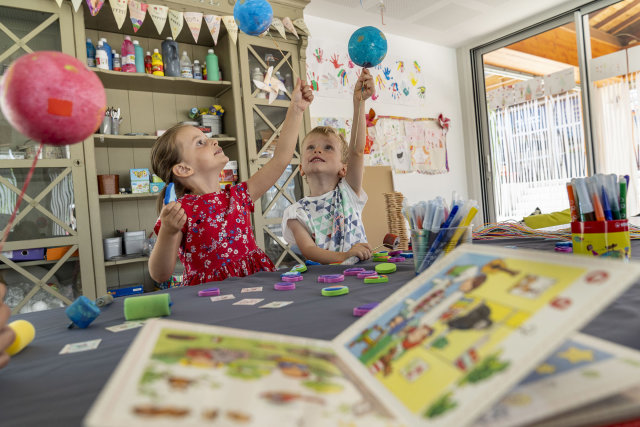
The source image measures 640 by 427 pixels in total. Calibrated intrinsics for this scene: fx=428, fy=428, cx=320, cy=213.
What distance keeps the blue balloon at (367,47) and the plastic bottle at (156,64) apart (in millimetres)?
1697

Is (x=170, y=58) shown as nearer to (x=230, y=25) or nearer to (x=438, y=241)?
(x=230, y=25)

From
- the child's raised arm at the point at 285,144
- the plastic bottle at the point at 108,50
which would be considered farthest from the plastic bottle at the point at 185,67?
the child's raised arm at the point at 285,144

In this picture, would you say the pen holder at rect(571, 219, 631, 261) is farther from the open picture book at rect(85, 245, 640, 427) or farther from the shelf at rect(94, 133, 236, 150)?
the shelf at rect(94, 133, 236, 150)

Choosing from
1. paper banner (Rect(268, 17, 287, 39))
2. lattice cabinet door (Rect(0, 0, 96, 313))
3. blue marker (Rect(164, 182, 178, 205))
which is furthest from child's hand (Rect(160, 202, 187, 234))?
paper banner (Rect(268, 17, 287, 39))

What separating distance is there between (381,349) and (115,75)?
2677mm

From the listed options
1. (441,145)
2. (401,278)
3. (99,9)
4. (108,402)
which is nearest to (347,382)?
(108,402)

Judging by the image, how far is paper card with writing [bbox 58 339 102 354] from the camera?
0.58 m

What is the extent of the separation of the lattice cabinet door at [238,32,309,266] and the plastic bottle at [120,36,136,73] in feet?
2.23

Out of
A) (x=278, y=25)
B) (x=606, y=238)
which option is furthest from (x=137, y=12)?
(x=606, y=238)

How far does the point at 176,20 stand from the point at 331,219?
175 centimetres

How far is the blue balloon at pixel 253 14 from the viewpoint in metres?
1.40

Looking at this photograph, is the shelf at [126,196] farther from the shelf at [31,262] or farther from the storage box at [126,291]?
the storage box at [126,291]

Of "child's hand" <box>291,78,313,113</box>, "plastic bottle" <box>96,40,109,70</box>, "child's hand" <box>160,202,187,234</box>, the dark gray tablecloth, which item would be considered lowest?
the dark gray tablecloth

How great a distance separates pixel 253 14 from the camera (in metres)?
1.40
